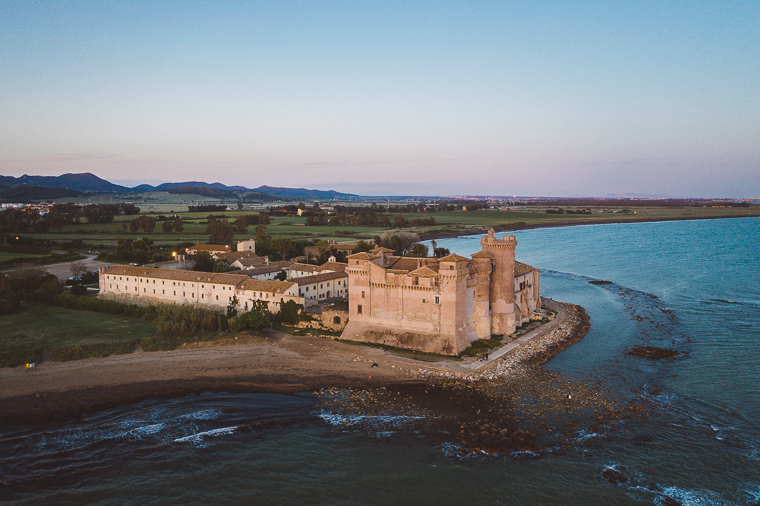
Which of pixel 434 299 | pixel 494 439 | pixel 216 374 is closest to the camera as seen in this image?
pixel 494 439

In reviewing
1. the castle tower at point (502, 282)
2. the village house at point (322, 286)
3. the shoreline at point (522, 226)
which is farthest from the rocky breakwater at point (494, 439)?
the shoreline at point (522, 226)

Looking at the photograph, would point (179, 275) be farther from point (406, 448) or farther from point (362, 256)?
point (406, 448)

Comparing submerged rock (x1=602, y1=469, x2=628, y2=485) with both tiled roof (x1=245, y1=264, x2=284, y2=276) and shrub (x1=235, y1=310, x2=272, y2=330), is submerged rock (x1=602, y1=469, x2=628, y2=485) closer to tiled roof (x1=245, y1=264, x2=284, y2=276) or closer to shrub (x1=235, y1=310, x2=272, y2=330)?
shrub (x1=235, y1=310, x2=272, y2=330)

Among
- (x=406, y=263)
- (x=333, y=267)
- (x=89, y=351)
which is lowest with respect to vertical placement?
(x=89, y=351)

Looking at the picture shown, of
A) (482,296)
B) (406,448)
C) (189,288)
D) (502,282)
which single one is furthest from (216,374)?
(502,282)

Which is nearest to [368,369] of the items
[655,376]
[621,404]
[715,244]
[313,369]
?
[313,369]

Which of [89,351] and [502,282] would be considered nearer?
[89,351]

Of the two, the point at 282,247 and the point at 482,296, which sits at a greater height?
the point at 282,247
